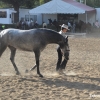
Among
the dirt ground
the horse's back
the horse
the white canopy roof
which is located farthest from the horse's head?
the white canopy roof

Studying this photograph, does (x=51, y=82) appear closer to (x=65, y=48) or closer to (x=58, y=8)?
(x=65, y=48)

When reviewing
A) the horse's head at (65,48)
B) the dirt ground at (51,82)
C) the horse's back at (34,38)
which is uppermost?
the horse's back at (34,38)

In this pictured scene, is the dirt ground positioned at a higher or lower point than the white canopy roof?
lower

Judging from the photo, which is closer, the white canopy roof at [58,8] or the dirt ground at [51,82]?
the dirt ground at [51,82]

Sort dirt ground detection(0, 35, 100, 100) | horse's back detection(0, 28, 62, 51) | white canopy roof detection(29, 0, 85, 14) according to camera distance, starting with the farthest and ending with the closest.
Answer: white canopy roof detection(29, 0, 85, 14), horse's back detection(0, 28, 62, 51), dirt ground detection(0, 35, 100, 100)

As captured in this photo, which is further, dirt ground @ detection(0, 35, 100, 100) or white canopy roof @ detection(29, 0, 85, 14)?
white canopy roof @ detection(29, 0, 85, 14)

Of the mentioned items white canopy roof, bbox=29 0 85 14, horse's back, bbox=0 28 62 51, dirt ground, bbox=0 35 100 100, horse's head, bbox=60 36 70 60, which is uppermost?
white canopy roof, bbox=29 0 85 14

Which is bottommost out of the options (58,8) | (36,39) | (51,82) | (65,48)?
(51,82)

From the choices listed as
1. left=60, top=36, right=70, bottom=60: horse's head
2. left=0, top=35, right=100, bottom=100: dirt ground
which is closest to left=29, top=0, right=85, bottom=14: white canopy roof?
left=0, top=35, right=100, bottom=100: dirt ground

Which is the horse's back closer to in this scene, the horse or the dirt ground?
the horse

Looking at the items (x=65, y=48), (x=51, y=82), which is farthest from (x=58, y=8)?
(x=51, y=82)

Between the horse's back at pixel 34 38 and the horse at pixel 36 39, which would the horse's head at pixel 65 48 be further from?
the horse's back at pixel 34 38

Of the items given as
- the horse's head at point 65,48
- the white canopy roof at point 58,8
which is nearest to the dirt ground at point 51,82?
the horse's head at point 65,48

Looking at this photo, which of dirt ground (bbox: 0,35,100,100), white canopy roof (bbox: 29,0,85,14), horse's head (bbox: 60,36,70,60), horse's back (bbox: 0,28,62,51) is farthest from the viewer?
white canopy roof (bbox: 29,0,85,14)
